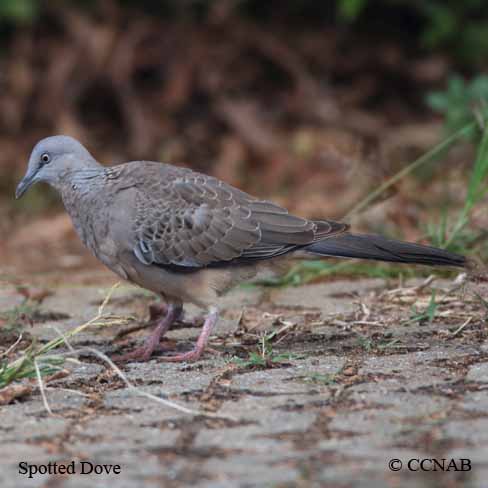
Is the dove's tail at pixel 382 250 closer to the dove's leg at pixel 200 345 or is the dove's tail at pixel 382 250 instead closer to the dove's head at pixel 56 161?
the dove's leg at pixel 200 345

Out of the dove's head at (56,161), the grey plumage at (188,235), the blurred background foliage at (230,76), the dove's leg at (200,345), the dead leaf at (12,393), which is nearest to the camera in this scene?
the dead leaf at (12,393)

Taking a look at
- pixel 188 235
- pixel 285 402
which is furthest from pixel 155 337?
pixel 285 402

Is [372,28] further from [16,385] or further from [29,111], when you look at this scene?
[16,385]

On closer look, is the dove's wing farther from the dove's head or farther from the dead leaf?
the dead leaf

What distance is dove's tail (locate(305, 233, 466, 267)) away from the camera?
4547 mm

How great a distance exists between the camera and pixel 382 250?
4656 millimetres

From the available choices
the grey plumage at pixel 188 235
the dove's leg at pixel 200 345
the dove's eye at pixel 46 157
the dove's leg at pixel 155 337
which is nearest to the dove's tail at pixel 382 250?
the grey plumage at pixel 188 235

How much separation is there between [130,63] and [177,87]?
0.52 meters

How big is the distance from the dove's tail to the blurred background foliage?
4.51 m

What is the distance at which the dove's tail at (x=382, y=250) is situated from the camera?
14.9 ft

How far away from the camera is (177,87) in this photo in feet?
32.5

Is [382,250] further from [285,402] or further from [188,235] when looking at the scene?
[285,402]

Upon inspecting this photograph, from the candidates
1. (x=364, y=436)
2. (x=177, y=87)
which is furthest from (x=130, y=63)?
(x=364, y=436)

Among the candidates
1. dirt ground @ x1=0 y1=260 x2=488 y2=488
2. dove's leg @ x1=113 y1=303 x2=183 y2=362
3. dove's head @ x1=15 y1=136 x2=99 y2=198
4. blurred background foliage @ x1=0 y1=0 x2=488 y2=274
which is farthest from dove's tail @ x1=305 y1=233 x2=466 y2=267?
blurred background foliage @ x1=0 y1=0 x2=488 y2=274
